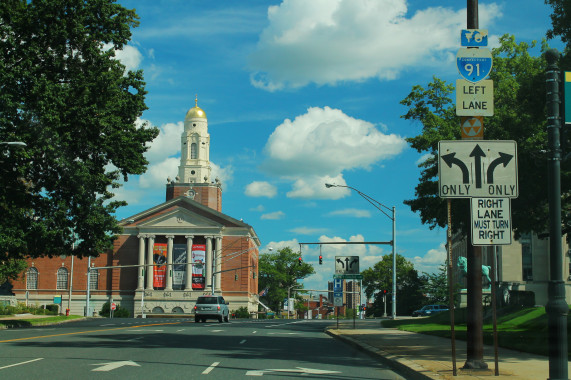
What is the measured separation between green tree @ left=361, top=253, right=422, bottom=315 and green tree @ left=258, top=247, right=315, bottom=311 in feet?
58.1

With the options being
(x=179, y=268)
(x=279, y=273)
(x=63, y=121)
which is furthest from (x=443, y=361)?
(x=279, y=273)

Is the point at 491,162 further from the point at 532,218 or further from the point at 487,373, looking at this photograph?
Answer: the point at 532,218

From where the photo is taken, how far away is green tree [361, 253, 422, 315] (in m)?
109

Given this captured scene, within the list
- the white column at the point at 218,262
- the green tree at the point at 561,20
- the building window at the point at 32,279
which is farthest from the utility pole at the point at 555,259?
the building window at the point at 32,279

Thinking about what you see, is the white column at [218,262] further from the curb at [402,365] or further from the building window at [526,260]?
the curb at [402,365]

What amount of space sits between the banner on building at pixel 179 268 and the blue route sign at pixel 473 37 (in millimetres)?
82617

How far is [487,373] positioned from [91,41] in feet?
87.6

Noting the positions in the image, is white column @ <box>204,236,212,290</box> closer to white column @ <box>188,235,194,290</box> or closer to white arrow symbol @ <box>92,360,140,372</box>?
white column @ <box>188,235,194,290</box>

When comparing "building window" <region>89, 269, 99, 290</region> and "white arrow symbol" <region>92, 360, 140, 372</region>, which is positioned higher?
"building window" <region>89, 269, 99, 290</region>

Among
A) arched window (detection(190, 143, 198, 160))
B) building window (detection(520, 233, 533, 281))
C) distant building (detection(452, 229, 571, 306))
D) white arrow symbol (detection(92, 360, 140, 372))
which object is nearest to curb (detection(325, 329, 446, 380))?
white arrow symbol (detection(92, 360, 140, 372))

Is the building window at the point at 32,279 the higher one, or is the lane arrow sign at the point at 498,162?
the lane arrow sign at the point at 498,162

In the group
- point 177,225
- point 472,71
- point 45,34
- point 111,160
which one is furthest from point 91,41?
point 177,225

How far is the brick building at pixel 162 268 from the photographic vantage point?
302 feet

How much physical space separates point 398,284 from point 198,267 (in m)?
40.6
